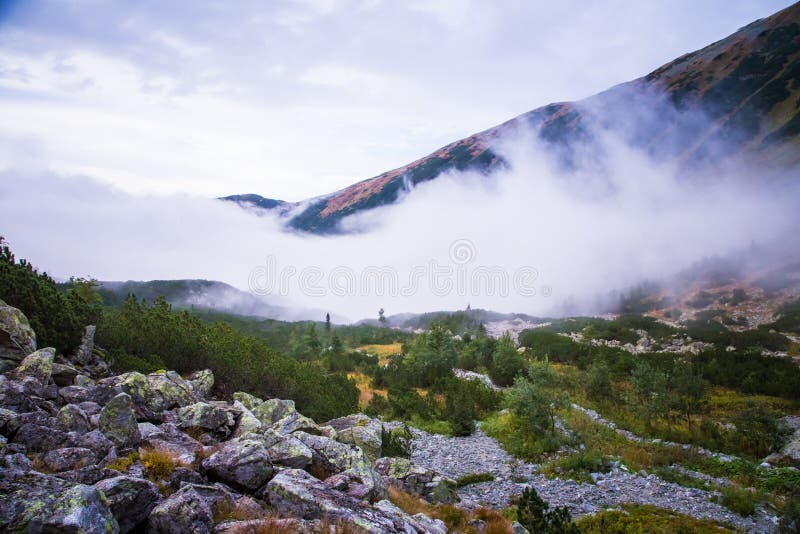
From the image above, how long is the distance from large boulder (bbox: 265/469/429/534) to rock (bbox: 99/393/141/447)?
3.85m

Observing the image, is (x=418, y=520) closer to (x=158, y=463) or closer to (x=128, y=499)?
(x=158, y=463)

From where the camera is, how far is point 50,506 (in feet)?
18.5

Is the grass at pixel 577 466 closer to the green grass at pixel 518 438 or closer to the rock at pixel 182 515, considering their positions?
the green grass at pixel 518 438

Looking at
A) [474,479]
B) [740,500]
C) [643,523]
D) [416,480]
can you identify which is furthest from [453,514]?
[740,500]

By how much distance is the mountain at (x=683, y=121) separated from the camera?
92625mm

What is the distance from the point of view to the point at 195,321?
2648cm

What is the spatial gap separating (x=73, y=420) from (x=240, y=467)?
4170mm

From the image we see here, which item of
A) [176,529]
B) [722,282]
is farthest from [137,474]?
[722,282]

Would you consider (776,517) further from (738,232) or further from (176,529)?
(738,232)

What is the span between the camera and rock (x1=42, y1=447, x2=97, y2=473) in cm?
775

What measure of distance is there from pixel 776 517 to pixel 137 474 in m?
20.3

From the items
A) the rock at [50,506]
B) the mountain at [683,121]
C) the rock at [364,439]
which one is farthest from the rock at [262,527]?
the mountain at [683,121]

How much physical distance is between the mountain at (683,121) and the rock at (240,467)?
337 ft

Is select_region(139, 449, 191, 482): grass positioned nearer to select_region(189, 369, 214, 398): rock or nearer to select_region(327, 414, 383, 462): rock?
select_region(327, 414, 383, 462): rock
